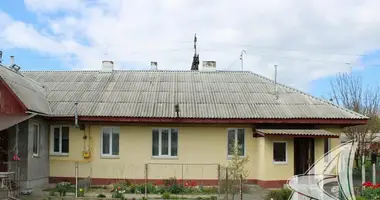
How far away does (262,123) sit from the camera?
862 inches

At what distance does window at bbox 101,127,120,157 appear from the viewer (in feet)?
73.8

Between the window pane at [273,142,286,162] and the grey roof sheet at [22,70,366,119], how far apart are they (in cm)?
124

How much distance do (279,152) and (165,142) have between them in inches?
202

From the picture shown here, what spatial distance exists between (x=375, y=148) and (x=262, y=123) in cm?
1423

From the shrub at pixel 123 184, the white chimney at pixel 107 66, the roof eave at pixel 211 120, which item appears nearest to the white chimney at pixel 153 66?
the white chimney at pixel 107 66

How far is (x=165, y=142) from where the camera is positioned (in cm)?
2253

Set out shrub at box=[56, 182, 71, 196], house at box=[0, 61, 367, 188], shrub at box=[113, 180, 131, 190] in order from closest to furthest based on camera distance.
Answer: shrub at box=[56, 182, 71, 196], shrub at box=[113, 180, 131, 190], house at box=[0, 61, 367, 188]

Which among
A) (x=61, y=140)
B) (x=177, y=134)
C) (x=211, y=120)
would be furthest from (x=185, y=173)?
(x=61, y=140)

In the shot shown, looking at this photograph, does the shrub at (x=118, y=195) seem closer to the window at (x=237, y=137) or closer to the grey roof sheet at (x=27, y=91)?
the grey roof sheet at (x=27, y=91)

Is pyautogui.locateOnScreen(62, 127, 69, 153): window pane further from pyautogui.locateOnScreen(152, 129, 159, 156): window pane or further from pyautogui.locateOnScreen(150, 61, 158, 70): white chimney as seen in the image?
pyautogui.locateOnScreen(150, 61, 158, 70): white chimney

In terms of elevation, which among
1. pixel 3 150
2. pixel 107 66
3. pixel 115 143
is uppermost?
pixel 107 66

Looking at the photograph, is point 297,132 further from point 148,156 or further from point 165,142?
point 148,156

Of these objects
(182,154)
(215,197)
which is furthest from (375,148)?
(215,197)

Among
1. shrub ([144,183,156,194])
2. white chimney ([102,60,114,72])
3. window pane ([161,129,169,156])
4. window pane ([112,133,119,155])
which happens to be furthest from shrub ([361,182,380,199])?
white chimney ([102,60,114,72])
